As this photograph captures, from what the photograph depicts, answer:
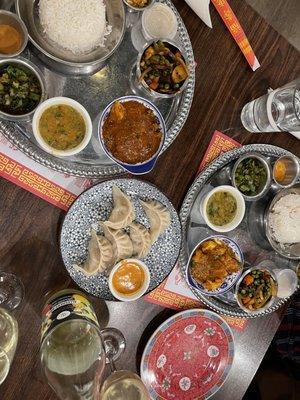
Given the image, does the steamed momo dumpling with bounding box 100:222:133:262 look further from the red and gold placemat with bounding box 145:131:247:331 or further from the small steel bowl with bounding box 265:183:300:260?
the small steel bowl with bounding box 265:183:300:260

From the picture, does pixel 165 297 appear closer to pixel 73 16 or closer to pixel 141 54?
pixel 141 54

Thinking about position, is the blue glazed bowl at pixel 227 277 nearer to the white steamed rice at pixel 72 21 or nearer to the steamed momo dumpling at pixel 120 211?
the steamed momo dumpling at pixel 120 211

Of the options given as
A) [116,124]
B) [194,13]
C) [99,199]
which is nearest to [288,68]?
[194,13]

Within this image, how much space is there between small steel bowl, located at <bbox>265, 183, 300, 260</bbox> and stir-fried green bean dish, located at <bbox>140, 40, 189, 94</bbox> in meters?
0.83

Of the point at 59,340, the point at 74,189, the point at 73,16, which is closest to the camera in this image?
the point at 59,340

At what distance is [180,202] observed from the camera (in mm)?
2756

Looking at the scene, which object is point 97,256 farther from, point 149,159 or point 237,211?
point 237,211

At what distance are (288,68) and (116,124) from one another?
114 centimetres

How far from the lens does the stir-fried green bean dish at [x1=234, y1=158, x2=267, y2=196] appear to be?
2.76 m

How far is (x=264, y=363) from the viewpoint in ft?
12.3

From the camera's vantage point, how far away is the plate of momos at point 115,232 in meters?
2.46

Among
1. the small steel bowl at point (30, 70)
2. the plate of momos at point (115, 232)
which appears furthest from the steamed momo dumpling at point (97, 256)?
the small steel bowl at point (30, 70)

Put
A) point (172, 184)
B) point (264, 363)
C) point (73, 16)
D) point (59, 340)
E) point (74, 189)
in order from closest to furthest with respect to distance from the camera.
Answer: point (59, 340)
point (73, 16)
point (74, 189)
point (172, 184)
point (264, 363)

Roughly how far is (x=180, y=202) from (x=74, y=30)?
1006mm
